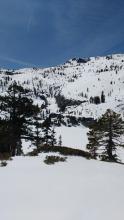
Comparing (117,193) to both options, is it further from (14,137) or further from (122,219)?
(14,137)

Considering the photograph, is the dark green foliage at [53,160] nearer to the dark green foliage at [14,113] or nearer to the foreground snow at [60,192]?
the foreground snow at [60,192]

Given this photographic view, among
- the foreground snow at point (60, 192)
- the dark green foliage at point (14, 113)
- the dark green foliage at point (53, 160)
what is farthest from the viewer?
the dark green foliage at point (14, 113)

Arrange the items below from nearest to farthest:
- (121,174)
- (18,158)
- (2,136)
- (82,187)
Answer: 1. (82,187)
2. (121,174)
3. (18,158)
4. (2,136)

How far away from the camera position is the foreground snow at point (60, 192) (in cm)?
968

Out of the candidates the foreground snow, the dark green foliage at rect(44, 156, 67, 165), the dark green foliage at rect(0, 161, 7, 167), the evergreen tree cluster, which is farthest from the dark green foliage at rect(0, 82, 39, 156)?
the foreground snow

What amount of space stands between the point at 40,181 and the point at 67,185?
1.23 metres

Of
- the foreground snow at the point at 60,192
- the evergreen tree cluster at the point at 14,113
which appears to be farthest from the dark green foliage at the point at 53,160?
the evergreen tree cluster at the point at 14,113

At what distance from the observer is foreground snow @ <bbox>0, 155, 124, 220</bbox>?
9.68m

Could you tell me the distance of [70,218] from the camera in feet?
30.4

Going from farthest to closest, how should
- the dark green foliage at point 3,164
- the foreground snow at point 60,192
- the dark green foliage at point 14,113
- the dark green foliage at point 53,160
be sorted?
the dark green foliage at point 14,113 → the dark green foliage at point 53,160 → the dark green foliage at point 3,164 → the foreground snow at point 60,192

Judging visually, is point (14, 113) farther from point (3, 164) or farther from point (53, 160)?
point (3, 164)

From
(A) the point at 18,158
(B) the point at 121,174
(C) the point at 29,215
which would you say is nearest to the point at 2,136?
(A) the point at 18,158

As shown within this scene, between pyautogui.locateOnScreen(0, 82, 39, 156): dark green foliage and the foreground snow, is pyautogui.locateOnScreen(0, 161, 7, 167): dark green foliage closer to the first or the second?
the foreground snow

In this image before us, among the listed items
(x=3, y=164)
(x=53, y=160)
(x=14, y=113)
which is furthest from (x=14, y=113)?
(x=3, y=164)
